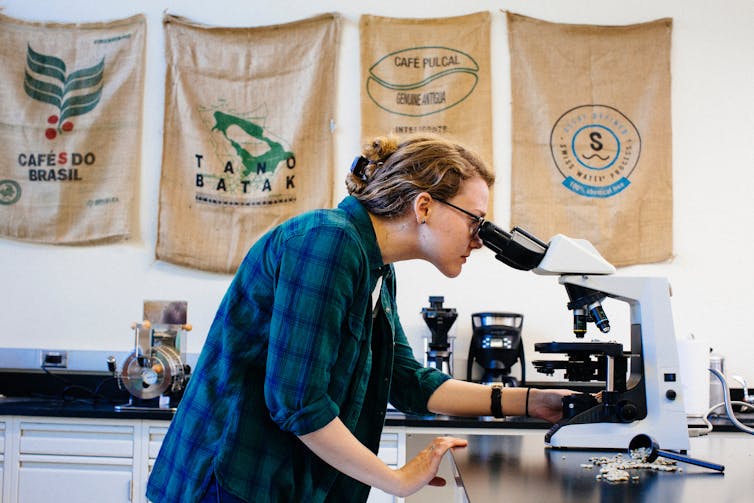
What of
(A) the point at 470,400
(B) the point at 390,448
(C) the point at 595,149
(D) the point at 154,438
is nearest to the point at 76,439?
(D) the point at 154,438

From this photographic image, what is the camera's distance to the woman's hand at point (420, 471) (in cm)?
122

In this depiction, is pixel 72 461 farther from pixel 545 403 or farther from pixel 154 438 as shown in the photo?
pixel 545 403

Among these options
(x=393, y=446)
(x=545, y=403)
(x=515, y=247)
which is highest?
(x=515, y=247)

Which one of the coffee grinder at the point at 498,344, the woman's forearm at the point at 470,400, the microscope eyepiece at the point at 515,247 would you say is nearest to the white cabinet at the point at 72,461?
the coffee grinder at the point at 498,344

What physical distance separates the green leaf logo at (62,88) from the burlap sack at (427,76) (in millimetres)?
1196

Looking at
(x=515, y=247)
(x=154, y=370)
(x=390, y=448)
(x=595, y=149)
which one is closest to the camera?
(x=515, y=247)

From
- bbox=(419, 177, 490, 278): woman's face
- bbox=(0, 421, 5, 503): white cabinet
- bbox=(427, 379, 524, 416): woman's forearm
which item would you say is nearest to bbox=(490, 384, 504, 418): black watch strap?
bbox=(427, 379, 524, 416): woman's forearm

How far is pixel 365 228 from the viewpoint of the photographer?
4.42ft

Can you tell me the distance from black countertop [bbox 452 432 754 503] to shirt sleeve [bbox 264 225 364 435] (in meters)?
0.28

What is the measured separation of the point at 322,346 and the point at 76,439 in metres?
2.01

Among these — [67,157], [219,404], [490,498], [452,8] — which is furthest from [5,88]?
[490,498]

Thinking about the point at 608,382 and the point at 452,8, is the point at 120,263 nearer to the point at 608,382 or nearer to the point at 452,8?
the point at 452,8

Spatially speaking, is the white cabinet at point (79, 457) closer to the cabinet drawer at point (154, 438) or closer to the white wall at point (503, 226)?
the cabinet drawer at point (154, 438)

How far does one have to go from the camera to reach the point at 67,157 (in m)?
3.57
